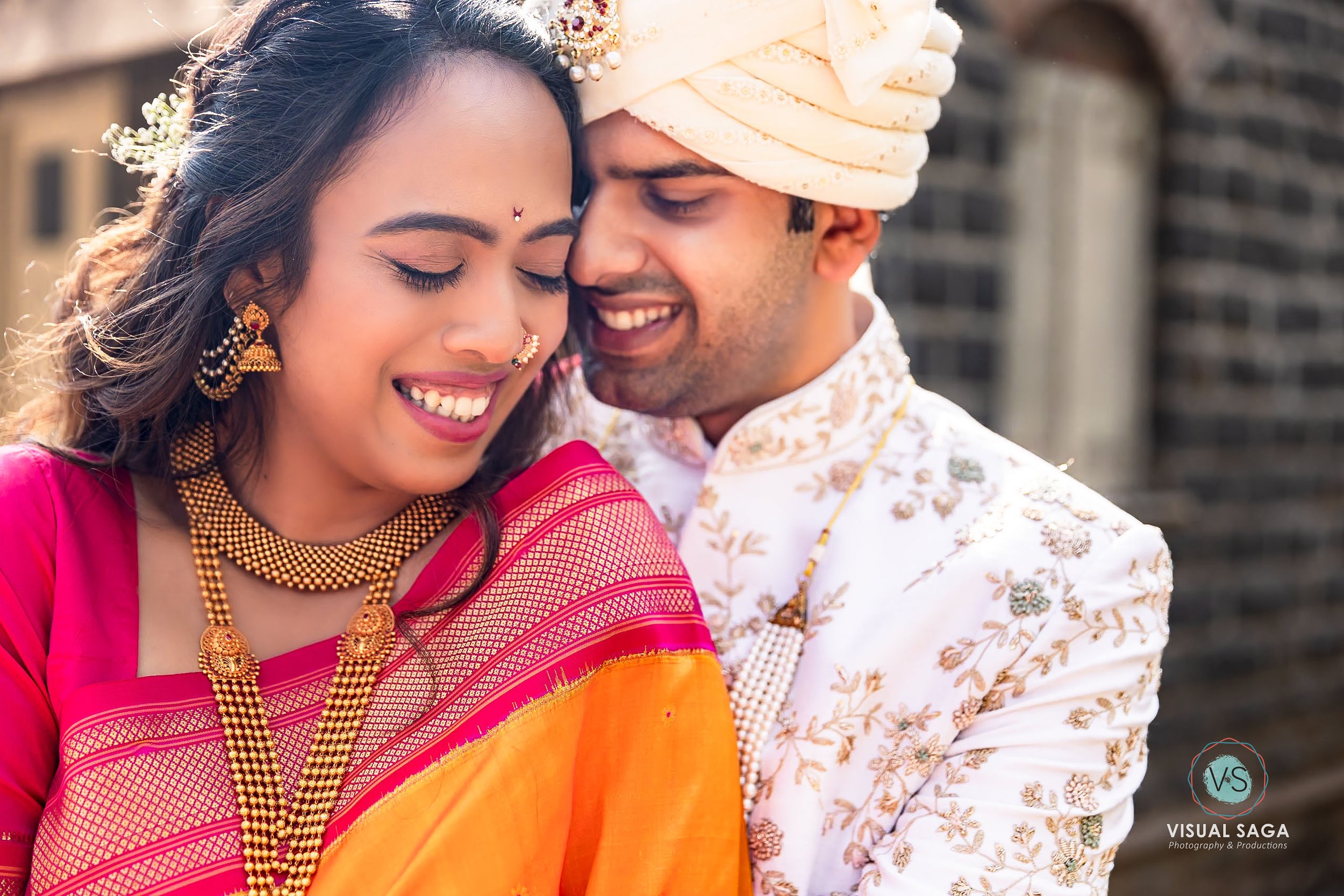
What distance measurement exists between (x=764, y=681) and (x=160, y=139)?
50.9 inches

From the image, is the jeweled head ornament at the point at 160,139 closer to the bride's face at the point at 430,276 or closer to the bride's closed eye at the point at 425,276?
the bride's face at the point at 430,276

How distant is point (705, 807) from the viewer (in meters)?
1.78

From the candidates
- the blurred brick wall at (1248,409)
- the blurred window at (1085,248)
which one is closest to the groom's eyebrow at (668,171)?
the blurred brick wall at (1248,409)

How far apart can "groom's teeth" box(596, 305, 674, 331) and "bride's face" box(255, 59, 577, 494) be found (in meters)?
0.41

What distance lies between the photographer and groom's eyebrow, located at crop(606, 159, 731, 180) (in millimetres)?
2258

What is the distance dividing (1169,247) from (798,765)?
3889mm

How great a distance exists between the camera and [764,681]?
2119 millimetres

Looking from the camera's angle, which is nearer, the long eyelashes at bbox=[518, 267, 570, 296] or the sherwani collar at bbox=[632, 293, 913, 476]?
the long eyelashes at bbox=[518, 267, 570, 296]

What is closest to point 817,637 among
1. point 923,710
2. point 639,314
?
point 923,710

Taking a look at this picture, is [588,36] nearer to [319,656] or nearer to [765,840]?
[319,656]

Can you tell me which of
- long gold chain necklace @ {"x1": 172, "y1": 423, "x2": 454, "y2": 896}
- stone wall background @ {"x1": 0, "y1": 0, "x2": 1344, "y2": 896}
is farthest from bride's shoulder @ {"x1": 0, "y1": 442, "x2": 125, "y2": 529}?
stone wall background @ {"x1": 0, "y1": 0, "x2": 1344, "y2": 896}

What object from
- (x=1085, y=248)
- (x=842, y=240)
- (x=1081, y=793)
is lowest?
(x=1085, y=248)

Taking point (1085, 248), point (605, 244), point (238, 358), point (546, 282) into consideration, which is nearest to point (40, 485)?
point (238, 358)

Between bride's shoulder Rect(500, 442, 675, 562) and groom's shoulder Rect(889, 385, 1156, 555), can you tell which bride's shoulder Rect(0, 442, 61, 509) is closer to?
bride's shoulder Rect(500, 442, 675, 562)
